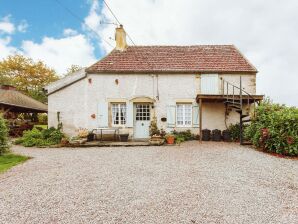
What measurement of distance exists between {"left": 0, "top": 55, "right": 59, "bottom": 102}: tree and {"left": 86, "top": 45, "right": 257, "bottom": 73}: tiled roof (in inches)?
977

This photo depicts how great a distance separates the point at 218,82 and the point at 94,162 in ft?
31.7

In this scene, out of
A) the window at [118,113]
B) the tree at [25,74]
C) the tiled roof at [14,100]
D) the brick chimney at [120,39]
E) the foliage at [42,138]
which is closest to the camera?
the foliage at [42,138]

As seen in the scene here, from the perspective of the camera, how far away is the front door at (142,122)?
1474 cm

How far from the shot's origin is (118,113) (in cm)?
1477

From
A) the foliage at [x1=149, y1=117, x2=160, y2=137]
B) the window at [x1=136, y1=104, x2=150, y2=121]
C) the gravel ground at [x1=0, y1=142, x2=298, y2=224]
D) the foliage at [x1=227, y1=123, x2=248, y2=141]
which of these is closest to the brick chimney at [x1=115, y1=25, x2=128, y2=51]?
the window at [x1=136, y1=104, x2=150, y2=121]

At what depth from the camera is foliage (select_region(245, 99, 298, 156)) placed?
9.06 m

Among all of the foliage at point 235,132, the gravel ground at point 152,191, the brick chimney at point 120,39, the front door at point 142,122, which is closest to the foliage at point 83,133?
the front door at point 142,122

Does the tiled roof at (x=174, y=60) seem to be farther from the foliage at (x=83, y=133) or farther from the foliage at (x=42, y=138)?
the foliage at (x=42, y=138)

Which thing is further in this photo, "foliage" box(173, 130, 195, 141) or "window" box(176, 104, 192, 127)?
"window" box(176, 104, 192, 127)

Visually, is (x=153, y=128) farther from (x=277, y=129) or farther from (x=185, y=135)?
(x=277, y=129)

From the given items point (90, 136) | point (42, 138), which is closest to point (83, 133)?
point (90, 136)

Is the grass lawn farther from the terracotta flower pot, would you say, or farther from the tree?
the tree

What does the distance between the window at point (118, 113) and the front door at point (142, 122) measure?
2.55 ft

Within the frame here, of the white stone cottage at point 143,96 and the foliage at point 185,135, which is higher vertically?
the white stone cottage at point 143,96
